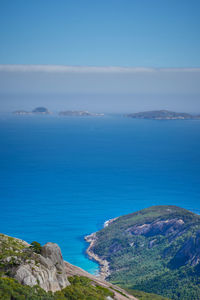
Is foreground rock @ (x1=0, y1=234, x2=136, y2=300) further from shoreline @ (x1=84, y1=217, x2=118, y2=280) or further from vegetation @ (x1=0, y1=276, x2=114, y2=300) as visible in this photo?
shoreline @ (x1=84, y1=217, x2=118, y2=280)

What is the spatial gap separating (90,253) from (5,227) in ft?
95.5

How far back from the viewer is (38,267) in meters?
22.8

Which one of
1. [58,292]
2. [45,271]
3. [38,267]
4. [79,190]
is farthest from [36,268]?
[79,190]

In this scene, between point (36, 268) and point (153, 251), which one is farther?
point (153, 251)

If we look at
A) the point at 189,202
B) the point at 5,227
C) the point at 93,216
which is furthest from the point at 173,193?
the point at 5,227

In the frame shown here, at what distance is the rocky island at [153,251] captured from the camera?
61.0 m

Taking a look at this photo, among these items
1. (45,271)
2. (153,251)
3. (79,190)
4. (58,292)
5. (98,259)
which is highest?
(79,190)

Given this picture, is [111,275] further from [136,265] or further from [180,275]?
[180,275]

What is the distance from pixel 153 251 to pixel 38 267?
202 ft

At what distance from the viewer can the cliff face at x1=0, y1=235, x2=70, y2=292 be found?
2180cm

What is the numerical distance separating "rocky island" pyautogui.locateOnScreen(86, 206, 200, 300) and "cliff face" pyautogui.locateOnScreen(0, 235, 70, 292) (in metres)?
35.5

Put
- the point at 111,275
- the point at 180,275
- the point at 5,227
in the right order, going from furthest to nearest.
→ the point at 5,227 < the point at 111,275 < the point at 180,275

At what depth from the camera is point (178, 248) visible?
75438mm

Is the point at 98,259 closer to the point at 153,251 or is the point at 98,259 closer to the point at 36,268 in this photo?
the point at 153,251
